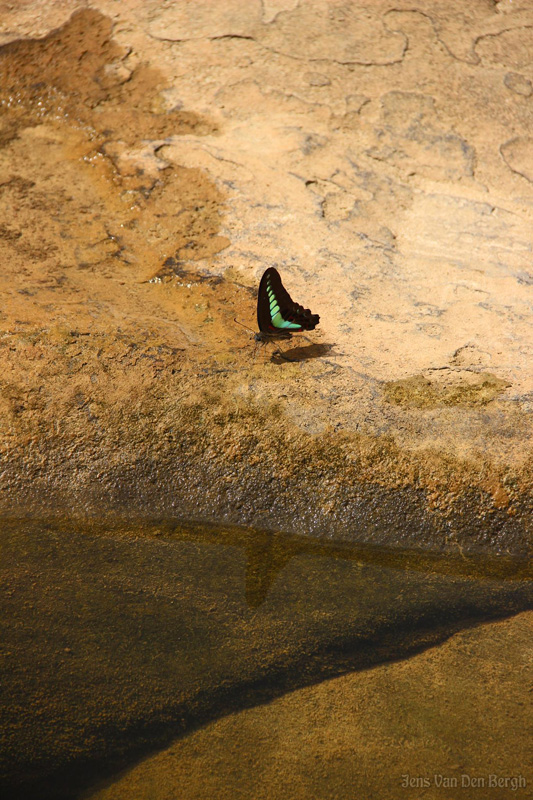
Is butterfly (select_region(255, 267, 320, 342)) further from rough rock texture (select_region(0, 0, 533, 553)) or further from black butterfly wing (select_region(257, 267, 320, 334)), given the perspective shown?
rough rock texture (select_region(0, 0, 533, 553))

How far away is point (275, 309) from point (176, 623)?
1.21 m

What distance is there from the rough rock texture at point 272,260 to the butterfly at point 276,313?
110 mm

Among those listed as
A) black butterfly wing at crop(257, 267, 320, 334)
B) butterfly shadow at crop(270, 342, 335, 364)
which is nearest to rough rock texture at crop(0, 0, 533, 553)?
butterfly shadow at crop(270, 342, 335, 364)

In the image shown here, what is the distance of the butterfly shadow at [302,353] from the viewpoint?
2596 millimetres

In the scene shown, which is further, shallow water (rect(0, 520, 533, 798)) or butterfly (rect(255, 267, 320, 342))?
butterfly (rect(255, 267, 320, 342))

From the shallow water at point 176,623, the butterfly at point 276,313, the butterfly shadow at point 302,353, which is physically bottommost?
the shallow water at point 176,623

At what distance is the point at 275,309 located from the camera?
2520 mm

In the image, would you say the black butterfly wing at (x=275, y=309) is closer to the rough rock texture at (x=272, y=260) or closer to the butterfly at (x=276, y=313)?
the butterfly at (x=276, y=313)

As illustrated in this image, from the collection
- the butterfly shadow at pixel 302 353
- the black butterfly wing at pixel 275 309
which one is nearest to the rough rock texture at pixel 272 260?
the butterfly shadow at pixel 302 353

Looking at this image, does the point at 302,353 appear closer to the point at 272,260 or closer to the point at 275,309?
the point at 275,309

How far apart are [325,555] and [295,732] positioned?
57 centimetres

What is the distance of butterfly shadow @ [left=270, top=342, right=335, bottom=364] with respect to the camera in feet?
8.52

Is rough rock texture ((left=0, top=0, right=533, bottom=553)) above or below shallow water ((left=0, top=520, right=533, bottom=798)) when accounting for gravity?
above

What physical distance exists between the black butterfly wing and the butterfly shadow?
103 millimetres
